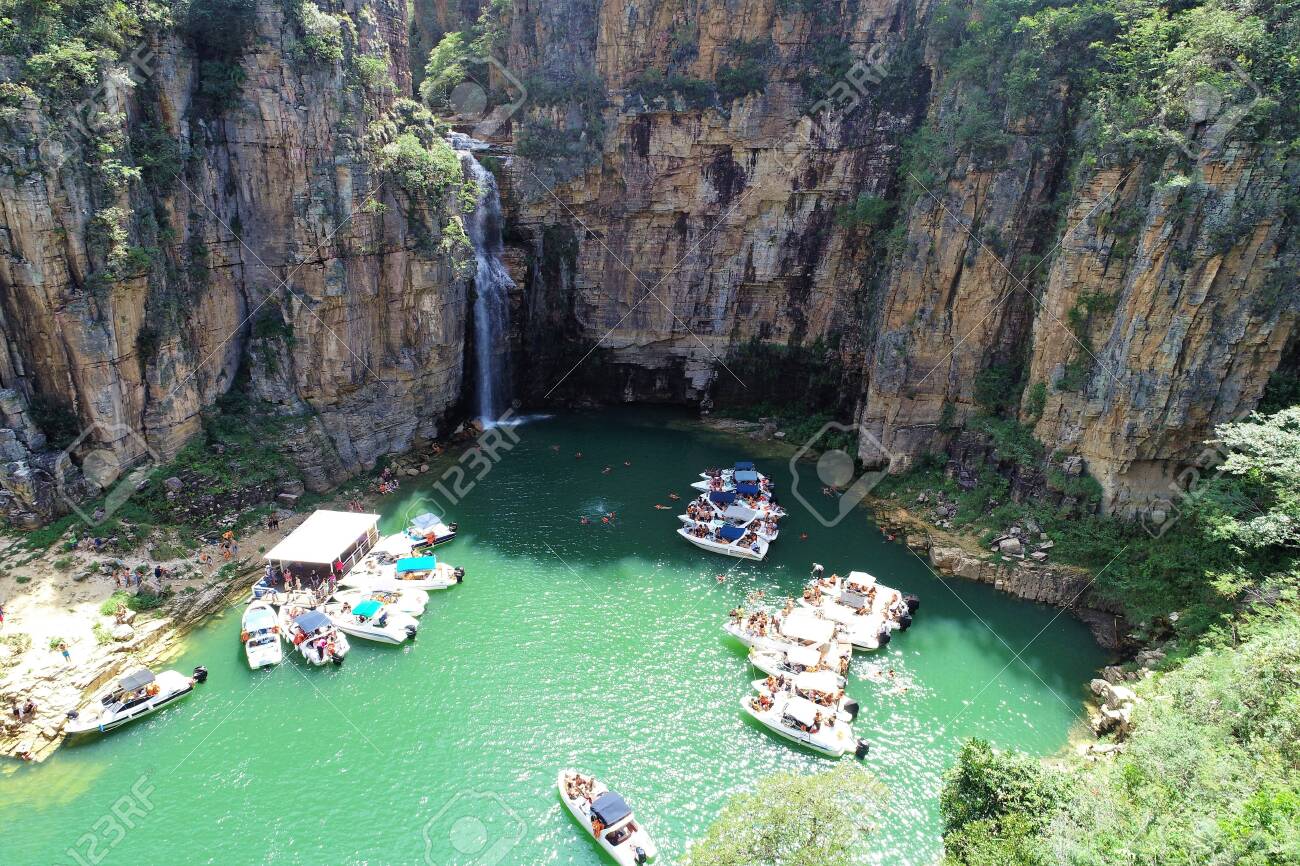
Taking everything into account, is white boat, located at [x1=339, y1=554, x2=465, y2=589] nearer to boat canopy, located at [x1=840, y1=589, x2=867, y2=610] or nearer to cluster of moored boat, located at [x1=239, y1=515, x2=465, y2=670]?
cluster of moored boat, located at [x1=239, y1=515, x2=465, y2=670]

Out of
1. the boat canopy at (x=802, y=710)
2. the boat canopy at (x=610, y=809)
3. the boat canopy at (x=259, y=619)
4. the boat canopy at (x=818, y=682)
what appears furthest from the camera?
the boat canopy at (x=259, y=619)

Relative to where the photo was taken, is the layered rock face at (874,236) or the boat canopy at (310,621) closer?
the boat canopy at (310,621)

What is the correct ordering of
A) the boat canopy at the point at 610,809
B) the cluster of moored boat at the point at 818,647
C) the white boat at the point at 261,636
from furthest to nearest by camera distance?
the white boat at the point at 261,636
the cluster of moored boat at the point at 818,647
the boat canopy at the point at 610,809

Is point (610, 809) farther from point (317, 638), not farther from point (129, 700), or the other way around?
point (129, 700)

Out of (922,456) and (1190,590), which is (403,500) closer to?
(922,456)

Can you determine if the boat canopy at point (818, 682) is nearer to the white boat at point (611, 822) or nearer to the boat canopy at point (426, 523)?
the white boat at point (611, 822)

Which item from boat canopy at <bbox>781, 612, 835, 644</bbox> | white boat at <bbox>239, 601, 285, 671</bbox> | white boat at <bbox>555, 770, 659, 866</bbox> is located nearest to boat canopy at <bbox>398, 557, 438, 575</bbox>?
white boat at <bbox>239, 601, 285, 671</bbox>

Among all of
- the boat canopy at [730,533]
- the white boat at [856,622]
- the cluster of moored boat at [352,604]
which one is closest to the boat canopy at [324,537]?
the cluster of moored boat at [352,604]
